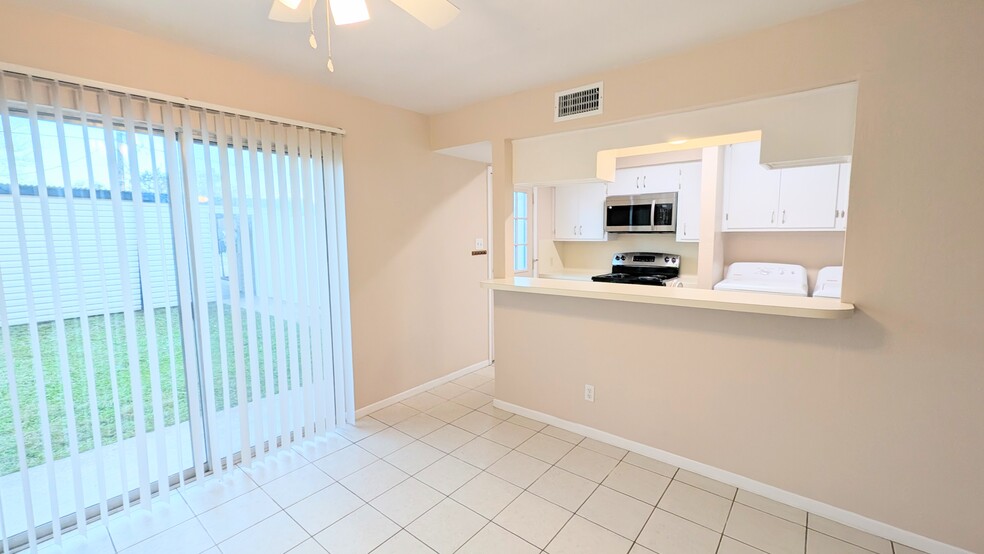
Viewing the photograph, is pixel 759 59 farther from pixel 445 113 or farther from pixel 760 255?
pixel 760 255

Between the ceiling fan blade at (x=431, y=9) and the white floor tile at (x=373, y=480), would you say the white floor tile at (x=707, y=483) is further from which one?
the ceiling fan blade at (x=431, y=9)

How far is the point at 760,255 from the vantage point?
13.3ft

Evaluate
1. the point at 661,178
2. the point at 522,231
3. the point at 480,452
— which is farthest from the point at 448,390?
the point at 661,178

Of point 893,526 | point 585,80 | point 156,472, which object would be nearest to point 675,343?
point 893,526

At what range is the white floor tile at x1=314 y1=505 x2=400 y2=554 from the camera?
188 centimetres

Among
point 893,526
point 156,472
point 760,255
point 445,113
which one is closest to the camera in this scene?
point 893,526

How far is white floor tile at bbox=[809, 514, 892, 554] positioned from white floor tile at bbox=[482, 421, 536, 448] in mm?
1623

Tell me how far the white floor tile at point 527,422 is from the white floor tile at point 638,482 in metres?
0.70

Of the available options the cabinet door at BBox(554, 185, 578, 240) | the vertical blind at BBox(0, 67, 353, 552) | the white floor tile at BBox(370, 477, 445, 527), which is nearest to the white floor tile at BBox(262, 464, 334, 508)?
the vertical blind at BBox(0, 67, 353, 552)

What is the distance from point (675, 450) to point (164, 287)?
309cm

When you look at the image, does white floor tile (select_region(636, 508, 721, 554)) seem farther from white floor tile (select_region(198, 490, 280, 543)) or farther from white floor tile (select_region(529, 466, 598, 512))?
white floor tile (select_region(198, 490, 280, 543))

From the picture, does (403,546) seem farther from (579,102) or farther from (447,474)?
(579,102)

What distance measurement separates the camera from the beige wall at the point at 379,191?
6.37ft

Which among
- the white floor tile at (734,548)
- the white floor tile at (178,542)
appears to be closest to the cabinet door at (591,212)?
the white floor tile at (734,548)
